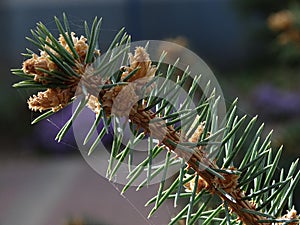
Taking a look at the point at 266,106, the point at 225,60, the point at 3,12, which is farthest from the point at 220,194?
the point at 225,60

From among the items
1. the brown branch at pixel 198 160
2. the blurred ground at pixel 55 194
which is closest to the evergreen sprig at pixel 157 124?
the brown branch at pixel 198 160

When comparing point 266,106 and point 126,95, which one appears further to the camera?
point 266,106

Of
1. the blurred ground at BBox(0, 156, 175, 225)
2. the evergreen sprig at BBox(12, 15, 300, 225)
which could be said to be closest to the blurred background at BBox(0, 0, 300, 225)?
the blurred ground at BBox(0, 156, 175, 225)

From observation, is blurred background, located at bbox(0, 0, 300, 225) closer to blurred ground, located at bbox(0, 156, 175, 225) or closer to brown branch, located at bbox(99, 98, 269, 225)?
blurred ground, located at bbox(0, 156, 175, 225)

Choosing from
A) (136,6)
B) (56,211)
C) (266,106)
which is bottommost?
(56,211)

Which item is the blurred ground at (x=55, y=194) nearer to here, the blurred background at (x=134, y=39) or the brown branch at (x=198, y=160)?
the blurred background at (x=134, y=39)

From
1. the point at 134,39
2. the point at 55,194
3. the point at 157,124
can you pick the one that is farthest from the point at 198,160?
the point at 134,39

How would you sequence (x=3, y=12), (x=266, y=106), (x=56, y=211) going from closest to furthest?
(x=56, y=211) < (x=266, y=106) < (x=3, y=12)

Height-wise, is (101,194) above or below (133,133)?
below

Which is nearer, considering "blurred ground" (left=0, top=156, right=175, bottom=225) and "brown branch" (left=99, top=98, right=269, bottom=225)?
"brown branch" (left=99, top=98, right=269, bottom=225)

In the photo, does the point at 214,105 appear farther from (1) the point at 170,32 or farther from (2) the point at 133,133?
(1) the point at 170,32
